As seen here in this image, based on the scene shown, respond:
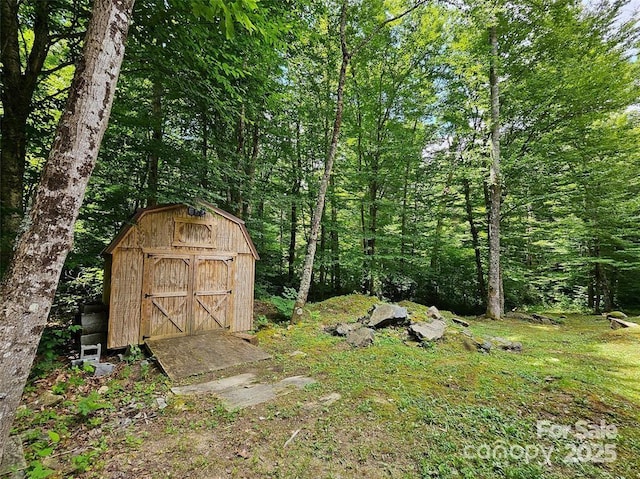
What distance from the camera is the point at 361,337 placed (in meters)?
5.99

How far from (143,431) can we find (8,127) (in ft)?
16.3

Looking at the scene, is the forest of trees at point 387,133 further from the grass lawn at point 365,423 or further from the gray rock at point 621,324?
the gray rock at point 621,324

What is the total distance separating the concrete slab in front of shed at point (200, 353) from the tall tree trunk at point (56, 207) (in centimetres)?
274

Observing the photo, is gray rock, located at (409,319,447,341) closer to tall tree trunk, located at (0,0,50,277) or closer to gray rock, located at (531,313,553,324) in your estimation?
gray rock, located at (531,313,553,324)

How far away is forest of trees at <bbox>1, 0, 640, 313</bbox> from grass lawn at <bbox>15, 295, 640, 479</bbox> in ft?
9.85

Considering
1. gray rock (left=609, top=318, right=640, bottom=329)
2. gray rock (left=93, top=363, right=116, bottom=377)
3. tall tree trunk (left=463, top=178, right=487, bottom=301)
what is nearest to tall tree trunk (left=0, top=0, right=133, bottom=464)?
gray rock (left=93, top=363, right=116, bottom=377)

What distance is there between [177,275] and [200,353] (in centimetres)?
178

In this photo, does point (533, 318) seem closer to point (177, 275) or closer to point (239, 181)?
point (239, 181)

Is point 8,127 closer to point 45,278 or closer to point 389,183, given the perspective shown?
point 45,278

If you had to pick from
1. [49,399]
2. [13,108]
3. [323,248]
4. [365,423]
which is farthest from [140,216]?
[323,248]

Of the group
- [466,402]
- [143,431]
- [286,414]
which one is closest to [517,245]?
[466,402]

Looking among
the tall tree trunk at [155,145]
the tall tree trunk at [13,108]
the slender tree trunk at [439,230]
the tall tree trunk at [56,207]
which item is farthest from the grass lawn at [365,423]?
the slender tree trunk at [439,230]

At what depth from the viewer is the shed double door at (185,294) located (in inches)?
221

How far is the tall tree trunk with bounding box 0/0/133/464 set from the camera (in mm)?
1860
